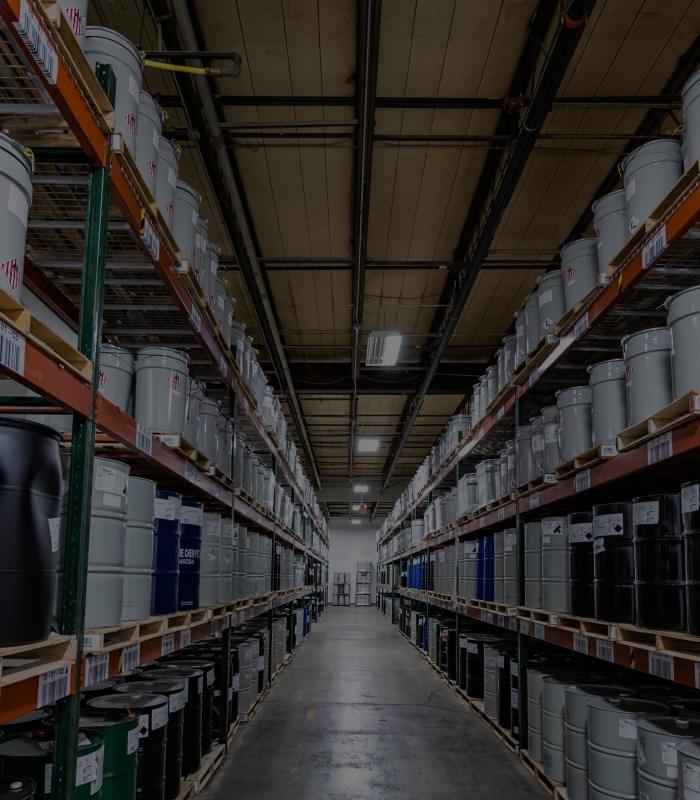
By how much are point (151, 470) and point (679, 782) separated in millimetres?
3493

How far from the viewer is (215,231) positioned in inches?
330

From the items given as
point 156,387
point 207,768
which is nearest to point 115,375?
point 156,387

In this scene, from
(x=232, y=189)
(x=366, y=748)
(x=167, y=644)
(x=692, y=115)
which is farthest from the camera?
(x=232, y=189)

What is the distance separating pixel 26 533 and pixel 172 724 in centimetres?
246

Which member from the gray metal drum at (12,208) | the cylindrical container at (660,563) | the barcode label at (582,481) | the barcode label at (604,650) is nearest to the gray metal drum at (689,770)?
the cylindrical container at (660,563)

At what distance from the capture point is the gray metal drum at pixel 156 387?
3.94m

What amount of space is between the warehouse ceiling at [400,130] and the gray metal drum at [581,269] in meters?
1.28

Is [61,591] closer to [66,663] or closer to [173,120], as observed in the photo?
[66,663]

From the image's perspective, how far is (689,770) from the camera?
280 centimetres

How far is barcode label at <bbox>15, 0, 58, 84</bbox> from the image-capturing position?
2.06 m

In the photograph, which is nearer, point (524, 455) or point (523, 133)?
point (523, 133)

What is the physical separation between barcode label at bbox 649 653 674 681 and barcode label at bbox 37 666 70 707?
8.03ft

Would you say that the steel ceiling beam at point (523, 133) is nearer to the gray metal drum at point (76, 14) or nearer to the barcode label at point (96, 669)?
the gray metal drum at point (76, 14)

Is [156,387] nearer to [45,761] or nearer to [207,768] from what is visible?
[45,761]
